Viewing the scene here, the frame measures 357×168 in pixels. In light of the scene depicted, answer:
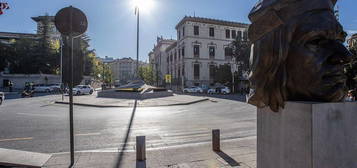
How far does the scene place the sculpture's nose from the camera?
7.80 ft

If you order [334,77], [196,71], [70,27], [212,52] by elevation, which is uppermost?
[212,52]

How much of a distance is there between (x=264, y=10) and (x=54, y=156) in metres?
5.38

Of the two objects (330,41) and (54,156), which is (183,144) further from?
(330,41)

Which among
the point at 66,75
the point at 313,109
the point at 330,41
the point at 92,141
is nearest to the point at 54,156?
the point at 92,141

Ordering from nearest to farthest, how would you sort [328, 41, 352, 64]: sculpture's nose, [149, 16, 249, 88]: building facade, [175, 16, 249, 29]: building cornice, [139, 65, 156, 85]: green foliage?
[328, 41, 352, 64]: sculpture's nose
[175, 16, 249, 29]: building cornice
[149, 16, 249, 88]: building facade
[139, 65, 156, 85]: green foliage

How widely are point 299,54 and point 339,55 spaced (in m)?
0.44

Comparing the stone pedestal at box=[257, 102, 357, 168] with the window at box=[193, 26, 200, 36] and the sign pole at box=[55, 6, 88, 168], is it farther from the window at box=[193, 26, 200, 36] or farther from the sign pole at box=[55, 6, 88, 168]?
the window at box=[193, 26, 200, 36]

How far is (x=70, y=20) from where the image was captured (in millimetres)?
4082

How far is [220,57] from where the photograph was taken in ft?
152

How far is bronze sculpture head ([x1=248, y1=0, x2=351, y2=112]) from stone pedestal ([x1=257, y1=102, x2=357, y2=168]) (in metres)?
0.26

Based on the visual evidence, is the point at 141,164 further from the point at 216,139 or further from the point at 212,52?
the point at 212,52

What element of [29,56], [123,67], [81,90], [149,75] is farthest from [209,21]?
[123,67]

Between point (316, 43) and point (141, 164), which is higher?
point (316, 43)

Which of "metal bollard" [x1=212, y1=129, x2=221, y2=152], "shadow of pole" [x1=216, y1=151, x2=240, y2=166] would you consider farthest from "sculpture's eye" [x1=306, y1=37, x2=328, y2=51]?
"metal bollard" [x1=212, y1=129, x2=221, y2=152]
